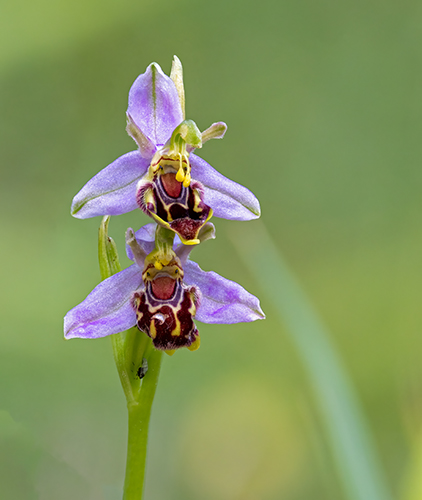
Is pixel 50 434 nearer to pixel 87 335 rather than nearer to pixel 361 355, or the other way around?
pixel 87 335

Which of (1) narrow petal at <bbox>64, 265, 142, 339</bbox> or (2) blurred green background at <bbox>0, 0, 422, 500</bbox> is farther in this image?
(2) blurred green background at <bbox>0, 0, 422, 500</bbox>

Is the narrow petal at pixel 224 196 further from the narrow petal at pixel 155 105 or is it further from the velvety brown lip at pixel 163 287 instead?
the velvety brown lip at pixel 163 287

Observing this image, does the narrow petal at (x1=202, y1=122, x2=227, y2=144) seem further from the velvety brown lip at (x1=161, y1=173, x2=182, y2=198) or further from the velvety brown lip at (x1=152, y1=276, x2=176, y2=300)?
the velvety brown lip at (x1=152, y1=276, x2=176, y2=300)

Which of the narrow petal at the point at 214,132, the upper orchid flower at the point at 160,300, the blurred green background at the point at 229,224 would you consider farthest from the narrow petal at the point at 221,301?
the blurred green background at the point at 229,224

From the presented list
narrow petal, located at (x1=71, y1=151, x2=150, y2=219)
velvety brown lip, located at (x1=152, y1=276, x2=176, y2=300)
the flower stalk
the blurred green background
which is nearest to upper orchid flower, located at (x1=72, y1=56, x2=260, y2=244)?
narrow petal, located at (x1=71, y1=151, x2=150, y2=219)

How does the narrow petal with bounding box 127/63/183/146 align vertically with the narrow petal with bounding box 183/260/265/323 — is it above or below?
above

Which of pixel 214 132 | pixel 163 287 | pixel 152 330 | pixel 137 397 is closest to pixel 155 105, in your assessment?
pixel 214 132

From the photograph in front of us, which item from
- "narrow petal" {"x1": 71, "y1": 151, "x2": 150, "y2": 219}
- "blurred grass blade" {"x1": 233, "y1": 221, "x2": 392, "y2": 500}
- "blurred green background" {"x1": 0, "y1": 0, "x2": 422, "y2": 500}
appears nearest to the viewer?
"blurred grass blade" {"x1": 233, "y1": 221, "x2": 392, "y2": 500}
